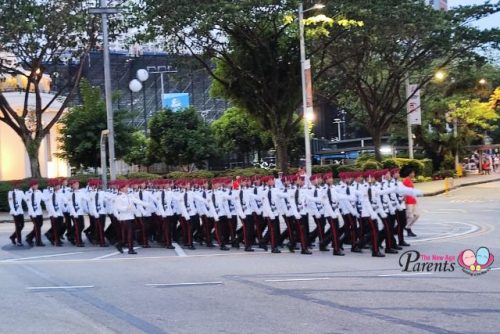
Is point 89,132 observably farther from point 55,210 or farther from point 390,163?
point 390,163


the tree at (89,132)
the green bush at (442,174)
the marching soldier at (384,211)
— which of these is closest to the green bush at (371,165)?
the green bush at (442,174)

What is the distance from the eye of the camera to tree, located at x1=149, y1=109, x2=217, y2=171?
41656mm

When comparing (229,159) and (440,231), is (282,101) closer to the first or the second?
(440,231)

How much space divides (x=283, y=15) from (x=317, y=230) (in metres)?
14.8

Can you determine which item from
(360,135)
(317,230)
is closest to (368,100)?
(317,230)

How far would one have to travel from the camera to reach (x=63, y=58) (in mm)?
35000

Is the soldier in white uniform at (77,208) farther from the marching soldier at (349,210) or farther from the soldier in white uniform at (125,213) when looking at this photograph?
the marching soldier at (349,210)

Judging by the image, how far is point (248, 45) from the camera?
1212 inches

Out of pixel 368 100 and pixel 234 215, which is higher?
pixel 368 100

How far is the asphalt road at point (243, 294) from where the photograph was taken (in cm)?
773

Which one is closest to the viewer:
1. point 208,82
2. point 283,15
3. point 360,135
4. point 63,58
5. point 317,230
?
point 317,230

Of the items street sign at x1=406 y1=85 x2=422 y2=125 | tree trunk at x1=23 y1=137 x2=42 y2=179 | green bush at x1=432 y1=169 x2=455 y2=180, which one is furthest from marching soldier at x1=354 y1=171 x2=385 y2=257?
green bush at x1=432 y1=169 x2=455 y2=180

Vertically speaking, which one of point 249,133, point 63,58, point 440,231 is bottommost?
point 440,231

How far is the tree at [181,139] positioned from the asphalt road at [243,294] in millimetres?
26308
